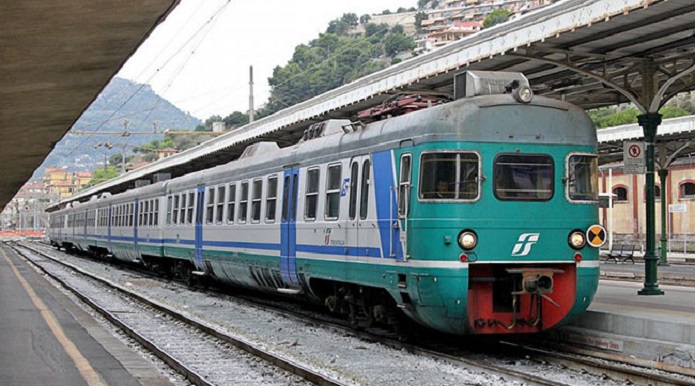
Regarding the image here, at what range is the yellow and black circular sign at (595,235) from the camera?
464 inches

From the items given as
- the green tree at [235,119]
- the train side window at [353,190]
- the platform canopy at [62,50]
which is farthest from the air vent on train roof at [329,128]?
the green tree at [235,119]

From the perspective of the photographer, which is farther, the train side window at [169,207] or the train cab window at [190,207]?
the train side window at [169,207]

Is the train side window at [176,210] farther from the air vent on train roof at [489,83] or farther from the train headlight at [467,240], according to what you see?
the train headlight at [467,240]

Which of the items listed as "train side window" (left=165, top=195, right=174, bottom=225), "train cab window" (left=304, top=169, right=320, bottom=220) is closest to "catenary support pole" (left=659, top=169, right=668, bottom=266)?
"train side window" (left=165, top=195, right=174, bottom=225)

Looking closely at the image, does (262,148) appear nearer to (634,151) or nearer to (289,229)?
(289,229)

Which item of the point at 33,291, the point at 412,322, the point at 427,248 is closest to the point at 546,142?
the point at 427,248

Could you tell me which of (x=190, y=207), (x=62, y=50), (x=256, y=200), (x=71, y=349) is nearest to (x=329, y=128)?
(x=256, y=200)

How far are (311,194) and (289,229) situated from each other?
1.09m

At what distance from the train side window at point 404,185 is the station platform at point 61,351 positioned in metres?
3.48

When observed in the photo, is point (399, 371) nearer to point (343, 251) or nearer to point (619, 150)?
point (343, 251)

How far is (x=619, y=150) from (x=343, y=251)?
23090mm

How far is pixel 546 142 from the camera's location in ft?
38.7

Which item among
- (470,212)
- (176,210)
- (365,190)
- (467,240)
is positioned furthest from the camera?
(176,210)

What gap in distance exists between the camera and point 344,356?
12.0m
